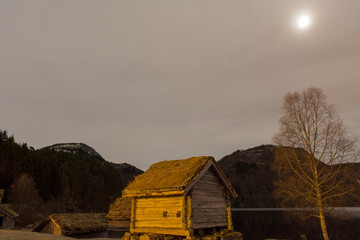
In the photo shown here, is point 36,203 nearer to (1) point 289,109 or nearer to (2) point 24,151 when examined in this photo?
(2) point 24,151

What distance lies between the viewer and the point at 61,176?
97.2m

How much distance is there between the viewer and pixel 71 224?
32688 mm

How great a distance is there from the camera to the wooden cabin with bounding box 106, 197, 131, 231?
29102 millimetres

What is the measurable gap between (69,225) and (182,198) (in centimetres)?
2353

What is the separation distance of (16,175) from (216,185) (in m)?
72.3

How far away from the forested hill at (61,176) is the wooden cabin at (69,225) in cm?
4346

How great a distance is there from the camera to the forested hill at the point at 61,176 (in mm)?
73688

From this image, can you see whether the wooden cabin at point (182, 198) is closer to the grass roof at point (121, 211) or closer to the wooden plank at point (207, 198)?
the wooden plank at point (207, 198)

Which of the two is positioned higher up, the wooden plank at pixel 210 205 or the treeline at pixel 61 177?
the treeline at pixel 61 177

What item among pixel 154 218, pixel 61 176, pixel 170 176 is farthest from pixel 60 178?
pixel 170 176

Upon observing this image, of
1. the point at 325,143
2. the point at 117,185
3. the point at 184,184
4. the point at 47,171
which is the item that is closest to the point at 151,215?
the point at 184,184

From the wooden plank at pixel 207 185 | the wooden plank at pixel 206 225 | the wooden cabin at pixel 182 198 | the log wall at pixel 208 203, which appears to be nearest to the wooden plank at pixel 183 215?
the wooden cabin at pixel 182 198

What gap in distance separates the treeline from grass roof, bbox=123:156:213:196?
64.0 meters

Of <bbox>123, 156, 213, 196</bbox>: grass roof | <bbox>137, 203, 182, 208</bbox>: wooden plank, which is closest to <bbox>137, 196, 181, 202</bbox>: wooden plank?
<bbox>137, 203, 182, 208</bbox>: wooden plank
